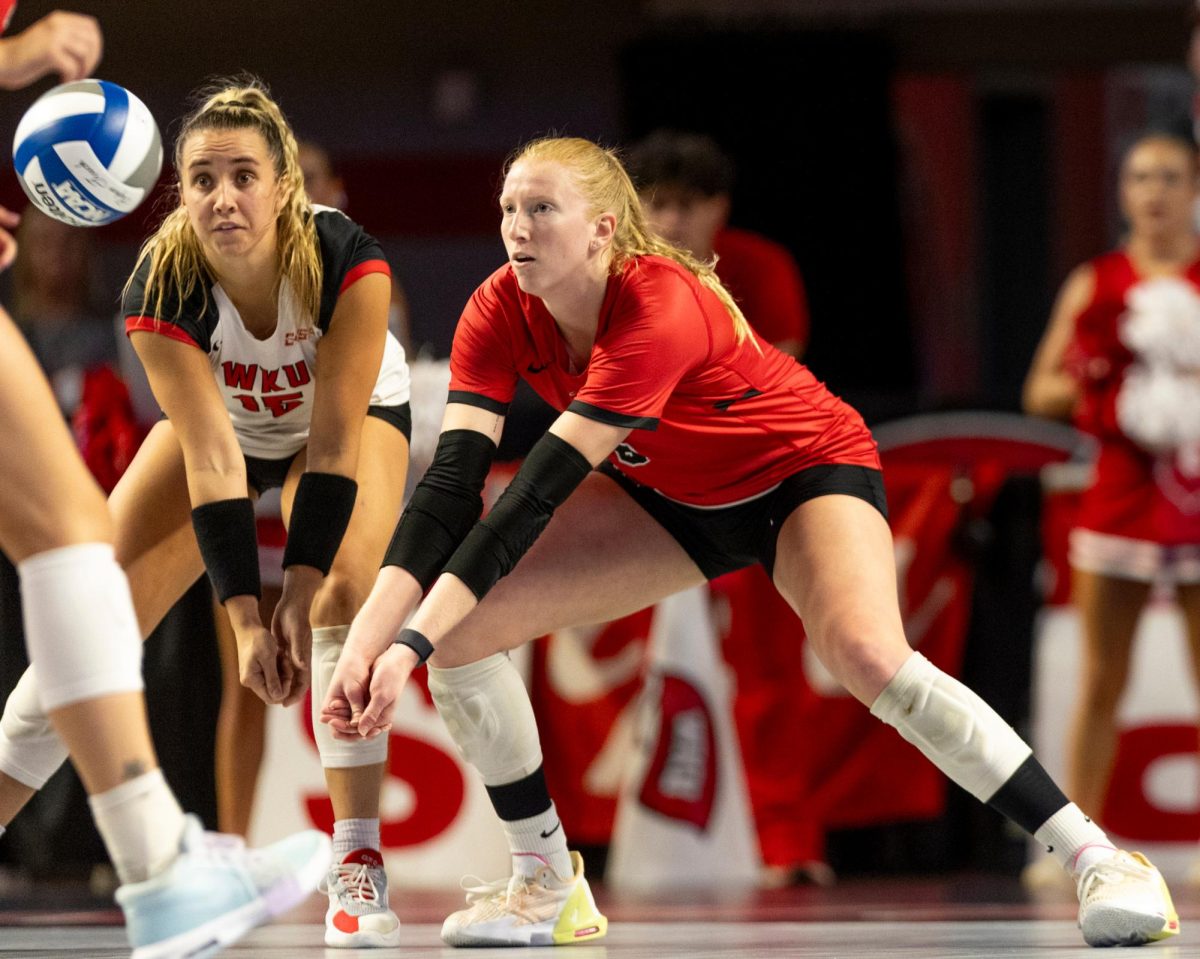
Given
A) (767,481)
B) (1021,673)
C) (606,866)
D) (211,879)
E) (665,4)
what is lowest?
(606,866)

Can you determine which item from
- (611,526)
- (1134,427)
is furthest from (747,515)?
(1134,427)

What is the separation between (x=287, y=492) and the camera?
3.57m

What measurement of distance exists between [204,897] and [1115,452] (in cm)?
373

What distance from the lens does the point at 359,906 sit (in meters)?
3.23

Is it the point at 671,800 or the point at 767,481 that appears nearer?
the point at 767,481

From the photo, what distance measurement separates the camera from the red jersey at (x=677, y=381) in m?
3.11

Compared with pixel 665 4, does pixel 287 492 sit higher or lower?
lower

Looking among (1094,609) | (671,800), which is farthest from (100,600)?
(1094,609)

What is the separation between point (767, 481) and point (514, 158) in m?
0.77

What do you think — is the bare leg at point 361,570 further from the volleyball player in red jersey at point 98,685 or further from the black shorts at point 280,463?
the volleyball player in red jersey at point 98,685

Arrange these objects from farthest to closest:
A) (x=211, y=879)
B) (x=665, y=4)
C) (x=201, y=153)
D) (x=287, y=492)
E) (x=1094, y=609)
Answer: (x=665, y=4) < (x=1094, y=609) < (x=287, y=492) < (x=201, y=153) < (x=211, y=879)

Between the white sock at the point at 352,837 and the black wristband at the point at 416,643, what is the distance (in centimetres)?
62

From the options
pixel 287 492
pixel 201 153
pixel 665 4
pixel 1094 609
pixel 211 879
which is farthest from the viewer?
pixel 665 4

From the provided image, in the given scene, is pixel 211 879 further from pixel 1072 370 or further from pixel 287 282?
pixel 1072 370
